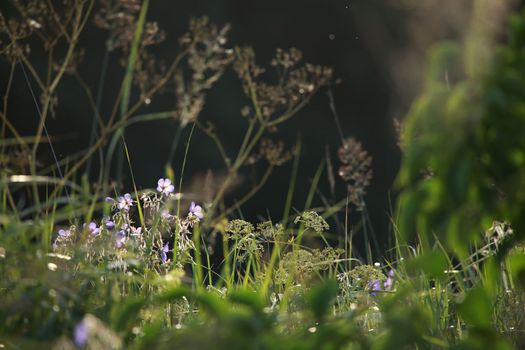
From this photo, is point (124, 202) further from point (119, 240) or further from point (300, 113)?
point (300, 113)

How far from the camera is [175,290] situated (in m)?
1.66

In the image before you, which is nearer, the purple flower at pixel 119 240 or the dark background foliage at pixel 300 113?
the purple flower at pixel 119 240

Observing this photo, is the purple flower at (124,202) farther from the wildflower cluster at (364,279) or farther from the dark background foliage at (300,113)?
the dark background foliage at (300,113)

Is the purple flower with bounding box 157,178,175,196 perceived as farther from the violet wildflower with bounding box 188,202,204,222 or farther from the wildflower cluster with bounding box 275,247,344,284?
the wildflower cluster with bounding box 275,247,344,284

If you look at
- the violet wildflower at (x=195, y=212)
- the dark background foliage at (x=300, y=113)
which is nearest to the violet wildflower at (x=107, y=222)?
the violet wildflower at (x=195, y=212)

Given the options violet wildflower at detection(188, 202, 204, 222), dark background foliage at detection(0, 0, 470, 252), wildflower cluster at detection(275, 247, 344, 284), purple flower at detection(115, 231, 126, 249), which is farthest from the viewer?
dark background foliage at detection(0, 0, 470, 252)

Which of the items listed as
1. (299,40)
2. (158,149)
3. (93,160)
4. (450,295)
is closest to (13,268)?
(450,295)

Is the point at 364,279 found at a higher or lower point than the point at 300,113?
lower

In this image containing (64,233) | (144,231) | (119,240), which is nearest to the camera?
(119,240)

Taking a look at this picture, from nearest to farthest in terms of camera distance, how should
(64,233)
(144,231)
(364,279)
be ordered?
1. (144,231)
2. (64,233)
3. (364,279)

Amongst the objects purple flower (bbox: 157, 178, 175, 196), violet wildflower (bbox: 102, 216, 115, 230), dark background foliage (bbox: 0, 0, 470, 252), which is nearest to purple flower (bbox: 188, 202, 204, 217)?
purple flower (bbox: 157, 178, 175, 196)

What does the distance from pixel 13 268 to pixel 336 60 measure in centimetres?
606

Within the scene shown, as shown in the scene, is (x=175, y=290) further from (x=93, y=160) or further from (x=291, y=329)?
(x=93, y=160)

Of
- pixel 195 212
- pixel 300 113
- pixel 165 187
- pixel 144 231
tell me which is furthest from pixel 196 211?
pixel 300 113
